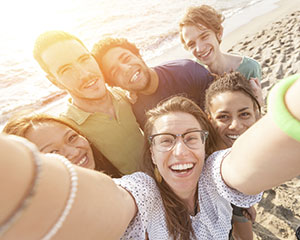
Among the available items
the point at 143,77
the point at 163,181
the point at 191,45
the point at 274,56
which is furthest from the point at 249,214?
the point at 274,56

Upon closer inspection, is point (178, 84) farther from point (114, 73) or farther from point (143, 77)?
point (114, 73)

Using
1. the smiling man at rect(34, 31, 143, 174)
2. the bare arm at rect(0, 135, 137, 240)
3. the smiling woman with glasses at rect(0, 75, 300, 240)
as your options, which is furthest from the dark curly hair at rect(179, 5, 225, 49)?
the bare arm at rect(0, 135, 137, 240)

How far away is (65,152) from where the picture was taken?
5.74ft

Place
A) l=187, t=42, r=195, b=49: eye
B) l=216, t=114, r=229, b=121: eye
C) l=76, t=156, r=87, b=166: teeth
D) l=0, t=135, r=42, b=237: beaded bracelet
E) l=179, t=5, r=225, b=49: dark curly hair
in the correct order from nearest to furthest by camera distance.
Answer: l=0, t=135, r=42, b=237: beaded bracelet < l=76, t=156, r=87, b=166: teeth < l=216, t=114, r=229, b=121: eye < l=179, t=5, r=225, b=49: dark curly hair < l=187, t=42, r=195, b=49: eye

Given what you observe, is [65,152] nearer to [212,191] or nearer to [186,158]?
[186,158]

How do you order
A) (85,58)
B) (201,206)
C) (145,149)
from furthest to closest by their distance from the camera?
(85,58), (145,149), (201,206)

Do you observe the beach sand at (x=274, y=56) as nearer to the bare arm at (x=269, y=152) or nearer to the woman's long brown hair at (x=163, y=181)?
the woman's long brown hair at (x=163, y=181)

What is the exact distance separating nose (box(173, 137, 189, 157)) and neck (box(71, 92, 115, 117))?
93cm

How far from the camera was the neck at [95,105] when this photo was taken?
2.21 m

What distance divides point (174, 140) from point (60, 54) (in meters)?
1.38

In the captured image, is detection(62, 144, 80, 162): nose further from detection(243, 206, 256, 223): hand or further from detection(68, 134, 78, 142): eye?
detection(243, 206, 256, 223): hand

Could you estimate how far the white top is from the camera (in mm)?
1126

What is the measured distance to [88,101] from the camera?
2238mm

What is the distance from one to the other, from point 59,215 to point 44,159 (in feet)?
0.40
